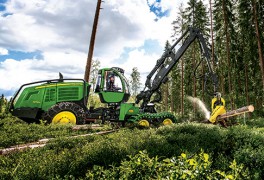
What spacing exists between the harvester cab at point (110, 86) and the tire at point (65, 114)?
1.60 metres

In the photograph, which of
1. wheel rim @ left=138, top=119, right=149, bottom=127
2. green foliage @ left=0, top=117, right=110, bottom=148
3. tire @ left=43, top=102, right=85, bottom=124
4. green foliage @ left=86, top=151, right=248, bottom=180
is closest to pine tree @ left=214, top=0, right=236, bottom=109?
wheel rim @ left=138, top=119, right=149, bottom=127

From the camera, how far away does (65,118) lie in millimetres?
13219

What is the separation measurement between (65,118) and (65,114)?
→ 0.20 m

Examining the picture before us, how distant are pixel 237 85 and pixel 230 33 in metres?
6.92

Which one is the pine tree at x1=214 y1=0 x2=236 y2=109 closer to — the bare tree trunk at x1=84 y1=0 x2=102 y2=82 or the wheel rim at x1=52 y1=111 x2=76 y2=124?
the bare tree trunk at x1=84 y1=0 x2=102 y2=82

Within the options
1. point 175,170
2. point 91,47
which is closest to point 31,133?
point 175,170

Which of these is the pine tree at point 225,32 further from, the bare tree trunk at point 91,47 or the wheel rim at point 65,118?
the wheel rim at point 65,118

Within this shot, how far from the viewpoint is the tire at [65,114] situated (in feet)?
42.5

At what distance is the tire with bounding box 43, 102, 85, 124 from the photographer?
12945 mm

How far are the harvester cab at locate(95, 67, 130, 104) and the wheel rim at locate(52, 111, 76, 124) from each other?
2.02m

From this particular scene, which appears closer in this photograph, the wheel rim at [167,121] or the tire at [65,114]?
the tire at [65,114]

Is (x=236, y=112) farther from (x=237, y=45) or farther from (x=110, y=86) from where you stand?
(x=237, y=45)

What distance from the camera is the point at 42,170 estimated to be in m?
4.85

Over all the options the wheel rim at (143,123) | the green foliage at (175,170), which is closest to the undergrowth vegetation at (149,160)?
the green foliage at (175,170)
